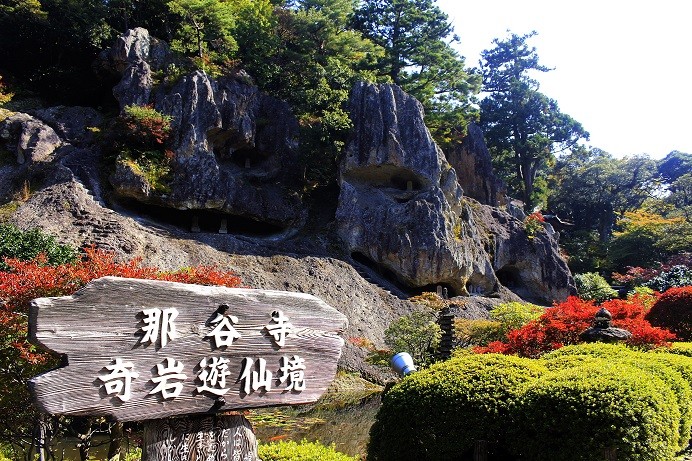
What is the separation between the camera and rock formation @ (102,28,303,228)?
1733 centimetres

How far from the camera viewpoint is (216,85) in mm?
19125

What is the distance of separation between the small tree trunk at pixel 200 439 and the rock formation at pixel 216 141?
14.2 meters

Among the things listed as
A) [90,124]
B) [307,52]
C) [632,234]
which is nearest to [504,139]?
[632,234]

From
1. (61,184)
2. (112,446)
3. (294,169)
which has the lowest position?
(112,446)

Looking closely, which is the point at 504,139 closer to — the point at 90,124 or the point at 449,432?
the point at 90,124

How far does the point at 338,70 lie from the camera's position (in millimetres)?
21422

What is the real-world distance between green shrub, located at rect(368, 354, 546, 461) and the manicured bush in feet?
24.4

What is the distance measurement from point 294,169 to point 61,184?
8.26 meters

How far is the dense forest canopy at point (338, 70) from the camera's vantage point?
20688 millimetres

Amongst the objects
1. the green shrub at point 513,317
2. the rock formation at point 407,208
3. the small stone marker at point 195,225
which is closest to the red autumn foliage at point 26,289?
the green shrub at point 513,317

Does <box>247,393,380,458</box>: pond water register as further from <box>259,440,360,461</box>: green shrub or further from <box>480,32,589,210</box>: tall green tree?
<box>480,32,589,210</box>: tall green tree

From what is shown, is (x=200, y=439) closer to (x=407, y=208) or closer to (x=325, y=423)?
(x=325, y=423)

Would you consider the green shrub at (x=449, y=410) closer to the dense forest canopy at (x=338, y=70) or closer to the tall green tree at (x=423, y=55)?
the dense forest canopy at (x=338, y=70)

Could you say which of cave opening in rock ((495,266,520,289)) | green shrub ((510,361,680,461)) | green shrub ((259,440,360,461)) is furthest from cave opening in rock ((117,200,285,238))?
green shrub ((510,361,680,461))
